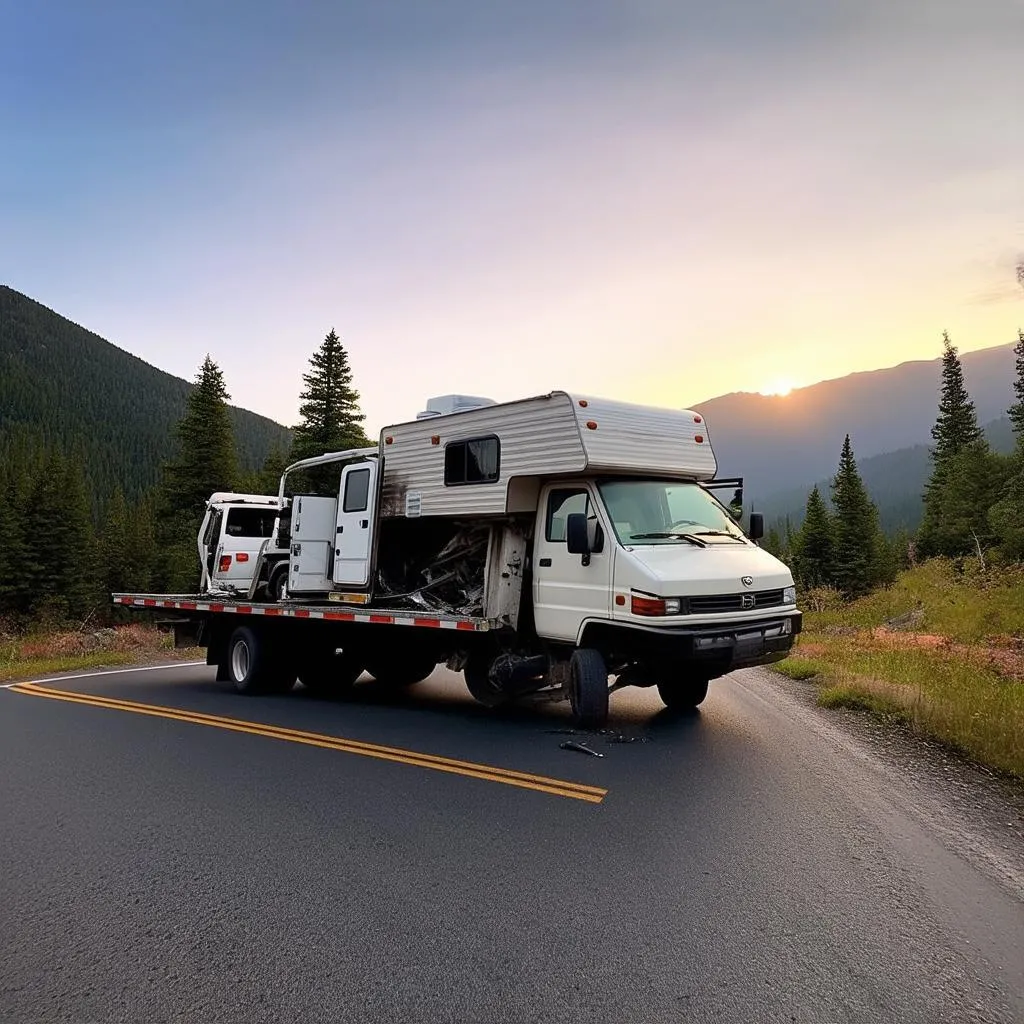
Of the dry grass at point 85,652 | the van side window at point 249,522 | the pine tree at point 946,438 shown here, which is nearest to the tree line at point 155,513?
the dry grass at point 85,652

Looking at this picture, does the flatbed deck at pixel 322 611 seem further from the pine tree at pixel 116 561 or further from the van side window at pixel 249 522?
the pine tree at pixel 116 561

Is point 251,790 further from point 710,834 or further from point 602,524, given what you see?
point 602,524

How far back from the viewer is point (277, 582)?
12422 millimetres

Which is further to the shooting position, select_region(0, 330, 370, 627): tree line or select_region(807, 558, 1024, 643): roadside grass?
select_region(0, 330, 370, 627): tree line

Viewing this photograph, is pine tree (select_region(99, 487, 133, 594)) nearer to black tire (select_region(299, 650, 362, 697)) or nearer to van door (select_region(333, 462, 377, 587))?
black tire (select_region(299, 650, 362, 697))

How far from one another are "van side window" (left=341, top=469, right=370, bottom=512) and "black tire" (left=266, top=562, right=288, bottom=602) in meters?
2.24

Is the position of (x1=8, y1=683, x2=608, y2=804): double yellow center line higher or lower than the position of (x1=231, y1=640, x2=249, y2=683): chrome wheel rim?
lower

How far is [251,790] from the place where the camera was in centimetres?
574

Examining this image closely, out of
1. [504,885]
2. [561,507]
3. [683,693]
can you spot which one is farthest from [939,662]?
[504,885]

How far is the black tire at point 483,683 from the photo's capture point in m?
8.59

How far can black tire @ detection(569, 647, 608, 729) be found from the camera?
736 centimetres

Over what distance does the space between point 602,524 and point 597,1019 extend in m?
5.25

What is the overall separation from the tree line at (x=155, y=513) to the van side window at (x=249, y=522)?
19.5 metres

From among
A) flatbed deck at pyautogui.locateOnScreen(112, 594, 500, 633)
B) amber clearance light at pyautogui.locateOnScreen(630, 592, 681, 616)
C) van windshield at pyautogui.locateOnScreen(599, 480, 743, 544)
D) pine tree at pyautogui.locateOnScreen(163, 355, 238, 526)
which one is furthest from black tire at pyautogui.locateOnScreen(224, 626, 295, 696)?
pine tree at pyautogui.locateOnScreen(163, 355, 238, 526)
